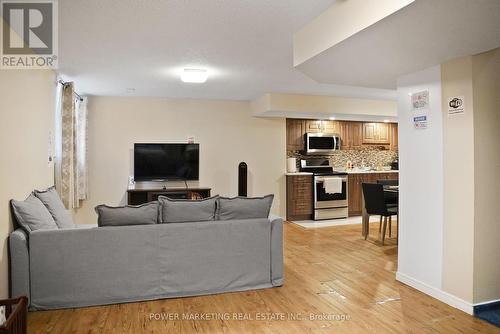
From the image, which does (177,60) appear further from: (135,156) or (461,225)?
(461,225)

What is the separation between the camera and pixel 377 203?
16.6 ft

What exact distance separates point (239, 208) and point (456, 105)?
2.08 meters

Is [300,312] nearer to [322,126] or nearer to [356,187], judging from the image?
[356,187]

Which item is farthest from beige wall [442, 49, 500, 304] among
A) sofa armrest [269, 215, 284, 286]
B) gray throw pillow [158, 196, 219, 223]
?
gray throw pillow [158, 196, 219, 223]

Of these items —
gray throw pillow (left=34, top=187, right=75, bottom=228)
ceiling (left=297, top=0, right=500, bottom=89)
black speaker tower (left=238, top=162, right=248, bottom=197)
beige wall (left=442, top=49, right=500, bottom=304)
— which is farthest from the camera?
black speaker tower (left=238, top=162, right=248, bottom=197)

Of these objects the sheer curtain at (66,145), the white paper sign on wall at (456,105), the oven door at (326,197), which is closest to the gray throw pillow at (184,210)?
the white paper sign on wall at (456,105)

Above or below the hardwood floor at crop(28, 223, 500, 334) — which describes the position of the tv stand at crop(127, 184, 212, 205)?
above

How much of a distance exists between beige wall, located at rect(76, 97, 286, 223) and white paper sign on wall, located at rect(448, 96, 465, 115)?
4442mm

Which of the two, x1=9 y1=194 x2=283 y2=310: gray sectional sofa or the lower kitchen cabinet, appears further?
the lower kitchen cabinet

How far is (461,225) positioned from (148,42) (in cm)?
332

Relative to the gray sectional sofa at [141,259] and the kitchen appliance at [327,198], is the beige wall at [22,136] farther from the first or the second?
the kitchen appliance at [327,198]

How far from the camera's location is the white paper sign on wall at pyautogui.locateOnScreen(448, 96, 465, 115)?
2840 millimetres

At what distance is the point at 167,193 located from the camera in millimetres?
6270

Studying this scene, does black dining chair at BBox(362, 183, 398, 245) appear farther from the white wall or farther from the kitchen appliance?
the kitchen appliance
